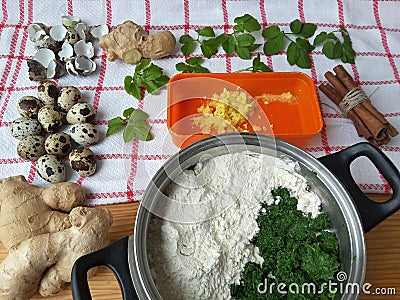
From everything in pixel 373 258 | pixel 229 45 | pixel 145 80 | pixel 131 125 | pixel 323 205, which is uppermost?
pixel 229 45

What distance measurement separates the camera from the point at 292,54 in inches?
Answer: 50.5

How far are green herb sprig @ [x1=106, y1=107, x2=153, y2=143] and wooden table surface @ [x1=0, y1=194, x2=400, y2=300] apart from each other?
18 centimetres

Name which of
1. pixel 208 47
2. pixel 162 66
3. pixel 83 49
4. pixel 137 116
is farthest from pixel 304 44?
pixel 83 49

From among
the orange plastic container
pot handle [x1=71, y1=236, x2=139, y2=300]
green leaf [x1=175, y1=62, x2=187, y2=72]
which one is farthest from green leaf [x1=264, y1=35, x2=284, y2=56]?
pot handle [x1=71, y1=236, x2=139, y2=300]

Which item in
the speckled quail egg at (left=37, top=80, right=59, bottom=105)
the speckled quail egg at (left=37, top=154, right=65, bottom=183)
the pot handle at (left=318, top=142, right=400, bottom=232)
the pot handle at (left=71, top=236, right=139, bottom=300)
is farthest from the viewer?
the speckled quail egg at (left=37, top=80, right=59, bottom=105)

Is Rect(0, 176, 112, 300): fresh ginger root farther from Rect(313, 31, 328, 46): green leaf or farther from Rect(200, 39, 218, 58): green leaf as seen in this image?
Rect(313, 31, 328, 46): green leaf

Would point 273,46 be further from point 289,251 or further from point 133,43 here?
point 289,251

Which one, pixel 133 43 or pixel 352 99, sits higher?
pixel 133 43

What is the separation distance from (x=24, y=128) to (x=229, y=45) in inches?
23.4

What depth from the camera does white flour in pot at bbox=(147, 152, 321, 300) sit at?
837mm

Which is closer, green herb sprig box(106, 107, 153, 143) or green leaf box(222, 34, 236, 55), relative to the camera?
green herb sprig box(106, 107, 153, 143)

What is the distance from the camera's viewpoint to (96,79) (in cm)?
125

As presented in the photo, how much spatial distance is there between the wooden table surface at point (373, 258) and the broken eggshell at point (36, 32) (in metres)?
0.56

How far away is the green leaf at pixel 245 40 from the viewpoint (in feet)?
4.22
